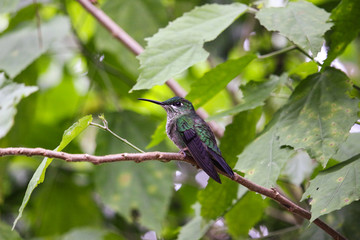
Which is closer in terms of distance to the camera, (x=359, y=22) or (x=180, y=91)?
(x=359, y=22)

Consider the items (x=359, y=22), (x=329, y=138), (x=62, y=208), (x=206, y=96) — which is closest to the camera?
(x=329, y=138)

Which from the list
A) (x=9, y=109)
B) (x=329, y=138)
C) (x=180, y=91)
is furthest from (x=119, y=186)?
(x=329, y=138)

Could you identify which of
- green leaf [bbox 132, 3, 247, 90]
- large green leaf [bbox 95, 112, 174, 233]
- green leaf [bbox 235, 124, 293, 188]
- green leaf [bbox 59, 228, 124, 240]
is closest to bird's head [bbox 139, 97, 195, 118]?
green leaf [bbox 132, 3, 247, 90]

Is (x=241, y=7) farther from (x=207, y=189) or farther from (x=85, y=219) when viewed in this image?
(x=85, y=219)

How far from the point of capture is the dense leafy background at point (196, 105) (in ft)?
7.54

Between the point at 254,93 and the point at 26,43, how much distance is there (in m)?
1.75

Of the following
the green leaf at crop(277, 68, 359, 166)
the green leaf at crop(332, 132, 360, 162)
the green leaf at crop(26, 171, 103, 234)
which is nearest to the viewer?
the green leaf at crop(277, 68, 359, 166)

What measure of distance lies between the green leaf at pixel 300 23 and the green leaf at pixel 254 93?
40cm

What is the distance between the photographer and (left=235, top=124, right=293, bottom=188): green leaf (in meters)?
2.20

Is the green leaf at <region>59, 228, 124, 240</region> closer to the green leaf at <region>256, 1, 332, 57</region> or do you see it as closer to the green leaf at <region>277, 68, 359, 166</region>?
the green leaf at <region>277, 68, 359, 166</region>

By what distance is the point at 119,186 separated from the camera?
11.8 feet

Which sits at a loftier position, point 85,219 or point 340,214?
point 340,214

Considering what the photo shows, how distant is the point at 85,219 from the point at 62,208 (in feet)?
0.75

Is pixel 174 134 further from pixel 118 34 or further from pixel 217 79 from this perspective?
pixel 118 34
